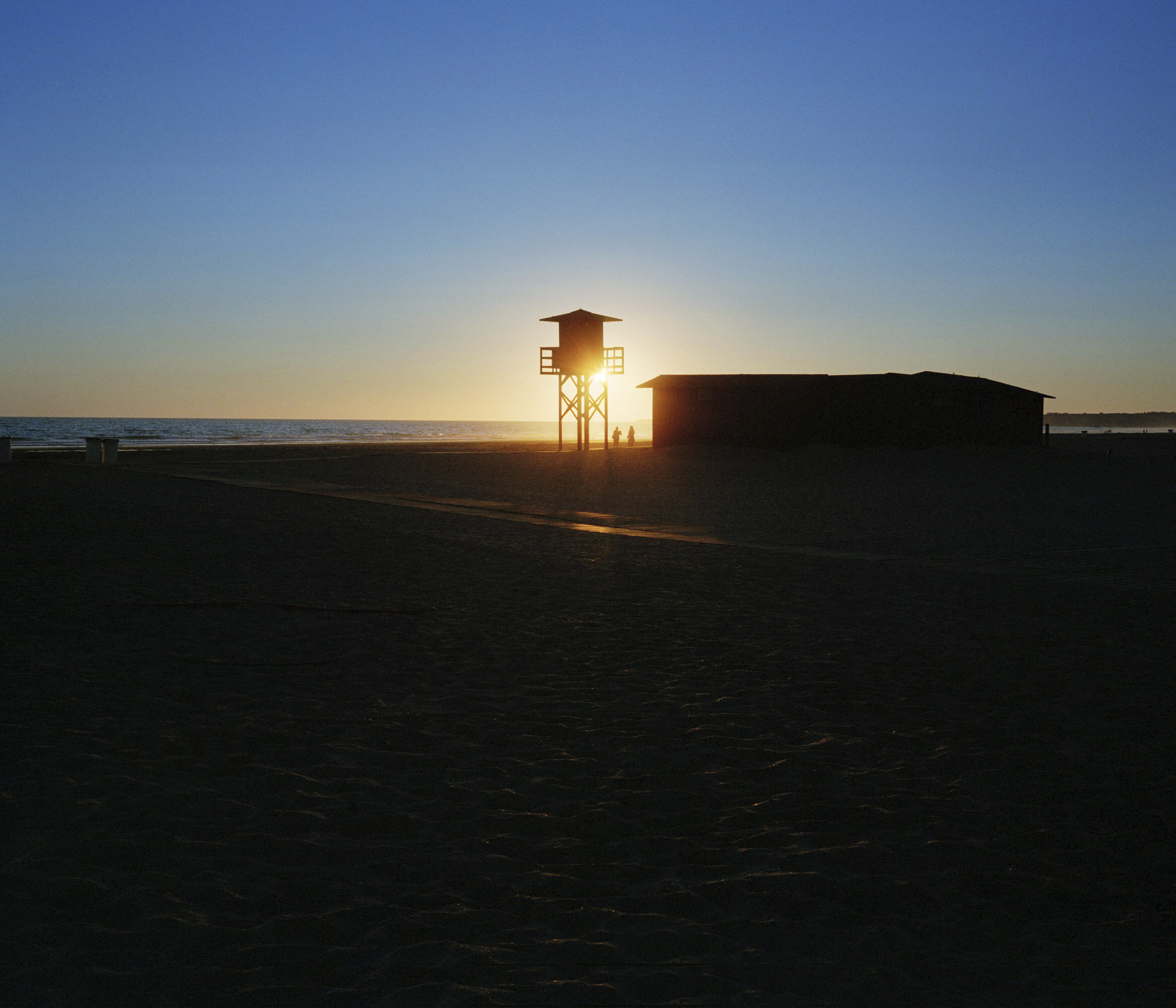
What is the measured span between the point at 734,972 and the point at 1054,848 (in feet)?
6.55

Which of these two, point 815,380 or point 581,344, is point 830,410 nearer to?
point 815,380

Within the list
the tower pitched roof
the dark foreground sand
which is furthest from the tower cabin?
the dark foreground sand

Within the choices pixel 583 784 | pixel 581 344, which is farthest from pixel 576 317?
pixel 583 784

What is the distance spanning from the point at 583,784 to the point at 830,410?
40784mm

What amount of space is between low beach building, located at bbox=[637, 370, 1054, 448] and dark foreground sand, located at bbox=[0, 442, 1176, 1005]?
31673 millimetres

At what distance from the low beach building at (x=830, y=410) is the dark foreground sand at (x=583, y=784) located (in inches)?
1247

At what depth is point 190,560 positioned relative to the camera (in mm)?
12680

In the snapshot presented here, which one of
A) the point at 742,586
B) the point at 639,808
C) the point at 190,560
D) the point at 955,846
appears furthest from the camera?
the point at 190,560

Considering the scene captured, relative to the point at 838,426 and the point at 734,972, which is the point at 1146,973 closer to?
the point at 734,972

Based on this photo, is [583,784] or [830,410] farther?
[830,410]

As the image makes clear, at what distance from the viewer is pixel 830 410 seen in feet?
144

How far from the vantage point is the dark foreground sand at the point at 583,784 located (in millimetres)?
3516

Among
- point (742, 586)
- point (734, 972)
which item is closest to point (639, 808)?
point (734, 972)

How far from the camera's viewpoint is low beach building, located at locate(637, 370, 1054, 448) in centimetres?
4400
